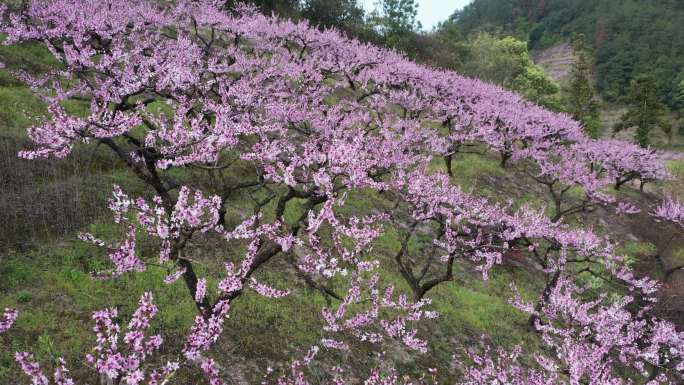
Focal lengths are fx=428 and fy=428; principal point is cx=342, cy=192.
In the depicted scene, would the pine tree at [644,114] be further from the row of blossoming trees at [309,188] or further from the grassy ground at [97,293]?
the grassy ground at [97,293]

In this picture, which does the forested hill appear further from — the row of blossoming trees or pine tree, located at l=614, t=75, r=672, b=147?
the row of blossoming trees

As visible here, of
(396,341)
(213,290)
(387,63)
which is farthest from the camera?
(387,63)

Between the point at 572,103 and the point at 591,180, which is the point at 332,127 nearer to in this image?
the point at 591,180

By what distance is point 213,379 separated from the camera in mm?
4125

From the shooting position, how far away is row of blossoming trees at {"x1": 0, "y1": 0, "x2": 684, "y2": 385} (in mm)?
7539

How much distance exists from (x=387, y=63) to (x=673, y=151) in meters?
49.6

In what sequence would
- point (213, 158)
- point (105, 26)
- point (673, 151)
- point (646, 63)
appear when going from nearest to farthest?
point (213, 158) → point (105, 26) → point (673, 151) → point (646, 63)

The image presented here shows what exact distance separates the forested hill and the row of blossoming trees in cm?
5657

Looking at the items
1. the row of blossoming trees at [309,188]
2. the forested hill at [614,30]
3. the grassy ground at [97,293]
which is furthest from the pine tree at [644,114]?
the grassy ground at [97,293]

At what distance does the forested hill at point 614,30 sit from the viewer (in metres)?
77.2

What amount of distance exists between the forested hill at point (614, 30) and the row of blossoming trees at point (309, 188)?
5657 centimetres

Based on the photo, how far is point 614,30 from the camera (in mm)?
97500

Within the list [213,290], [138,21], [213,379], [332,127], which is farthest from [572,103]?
[213,379]

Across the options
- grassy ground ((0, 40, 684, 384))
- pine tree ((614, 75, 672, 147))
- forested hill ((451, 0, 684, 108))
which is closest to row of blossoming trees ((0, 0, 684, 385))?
grassy ground ((0, 40, 684, 384))
